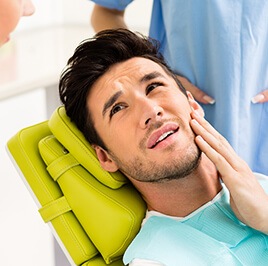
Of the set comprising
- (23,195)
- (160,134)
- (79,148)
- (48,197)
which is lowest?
(23,195)

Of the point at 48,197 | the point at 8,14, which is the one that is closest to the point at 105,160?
the point at 48,197

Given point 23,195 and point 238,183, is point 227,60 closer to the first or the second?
point 238,183

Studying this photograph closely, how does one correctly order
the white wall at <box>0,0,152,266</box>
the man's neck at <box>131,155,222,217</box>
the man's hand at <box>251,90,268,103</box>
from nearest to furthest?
1. the man's neck at <box>131,155,222,217</box>
2. the man's hand at <box>251,90,268,103</box>
3. the white wall at <box>0,0,152,266</box>

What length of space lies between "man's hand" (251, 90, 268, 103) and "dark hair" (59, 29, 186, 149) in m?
0.24

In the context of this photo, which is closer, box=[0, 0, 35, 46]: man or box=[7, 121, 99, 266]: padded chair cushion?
box=[0, 0, 35, 46]: man

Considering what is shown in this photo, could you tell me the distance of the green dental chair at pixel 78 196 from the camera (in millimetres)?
1510

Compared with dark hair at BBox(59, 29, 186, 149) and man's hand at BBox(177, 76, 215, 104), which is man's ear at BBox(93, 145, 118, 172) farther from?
man's hand at BBox(177, 76, 215, 104)

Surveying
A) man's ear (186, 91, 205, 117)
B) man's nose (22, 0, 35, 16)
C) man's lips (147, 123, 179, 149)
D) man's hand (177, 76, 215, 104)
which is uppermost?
man's nose (22, 0, 35, 16)

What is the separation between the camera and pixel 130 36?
1.66 meters

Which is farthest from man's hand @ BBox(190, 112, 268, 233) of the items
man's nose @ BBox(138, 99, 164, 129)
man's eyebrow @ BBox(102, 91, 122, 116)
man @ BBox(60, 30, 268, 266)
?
man's eyebrow @ BBox(102, 91, 122, 116)

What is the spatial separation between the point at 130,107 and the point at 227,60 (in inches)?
13.8

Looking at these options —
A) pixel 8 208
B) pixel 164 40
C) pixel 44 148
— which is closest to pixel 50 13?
pixel 8 208

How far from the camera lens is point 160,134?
142 cm

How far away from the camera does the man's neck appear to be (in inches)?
58.8
